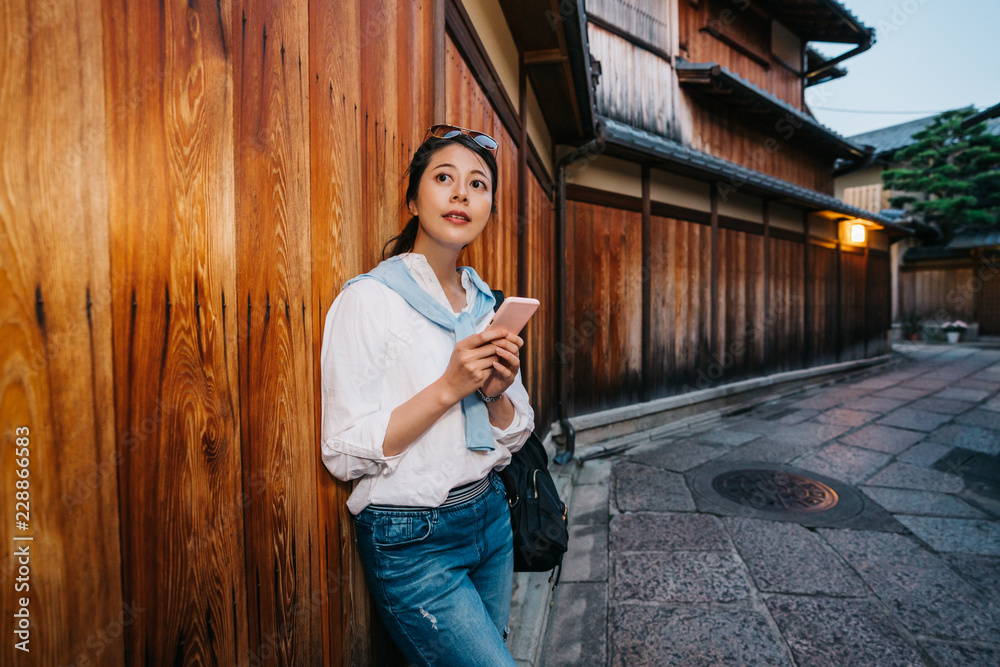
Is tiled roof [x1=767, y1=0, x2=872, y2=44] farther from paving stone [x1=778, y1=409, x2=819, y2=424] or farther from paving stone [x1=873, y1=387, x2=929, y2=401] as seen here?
paving stone [x1=778, y1=409, x2=819, y2=424]

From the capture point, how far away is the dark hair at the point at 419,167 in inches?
57.5

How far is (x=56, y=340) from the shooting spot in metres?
0.78

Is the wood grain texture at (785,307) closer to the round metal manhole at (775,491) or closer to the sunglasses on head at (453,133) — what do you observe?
the round metal manhole at (775,491)

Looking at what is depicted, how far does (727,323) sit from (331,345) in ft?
27.6

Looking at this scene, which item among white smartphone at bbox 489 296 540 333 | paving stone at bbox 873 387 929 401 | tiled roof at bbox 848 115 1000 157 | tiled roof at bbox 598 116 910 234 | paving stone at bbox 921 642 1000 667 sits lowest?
paving stone at bbox 921 642 1000 667

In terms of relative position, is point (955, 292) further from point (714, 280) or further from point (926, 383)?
point (714, 280)

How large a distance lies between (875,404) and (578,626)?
27.9 feet

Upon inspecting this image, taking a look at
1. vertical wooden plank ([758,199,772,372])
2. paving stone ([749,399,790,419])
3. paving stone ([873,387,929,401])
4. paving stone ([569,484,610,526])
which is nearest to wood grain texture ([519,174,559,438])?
paving stone ([569,484,610,526])

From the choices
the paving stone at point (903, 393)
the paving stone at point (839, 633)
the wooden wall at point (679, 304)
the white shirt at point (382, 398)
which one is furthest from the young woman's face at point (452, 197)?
the paving stone at point (903, 393)

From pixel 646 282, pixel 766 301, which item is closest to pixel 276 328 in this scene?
pixel 646 282

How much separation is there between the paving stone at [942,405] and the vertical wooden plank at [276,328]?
10229 millimetres

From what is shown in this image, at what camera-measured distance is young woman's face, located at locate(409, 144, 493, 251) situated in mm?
1406

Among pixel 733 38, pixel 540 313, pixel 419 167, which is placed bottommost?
pixel 540 313

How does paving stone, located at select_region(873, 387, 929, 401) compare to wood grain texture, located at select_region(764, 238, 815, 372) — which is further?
wood grain texture, located at select_region(764, 238, 815, 372)
